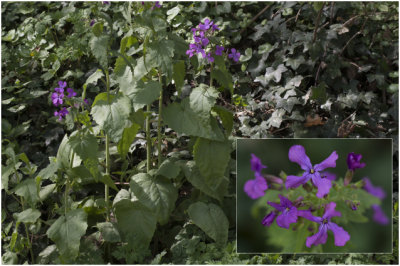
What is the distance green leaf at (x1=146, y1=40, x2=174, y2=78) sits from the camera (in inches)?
87.2

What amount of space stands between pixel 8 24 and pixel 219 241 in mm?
2516

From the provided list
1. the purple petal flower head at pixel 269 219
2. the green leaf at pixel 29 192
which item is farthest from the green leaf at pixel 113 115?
the purple petal flower head at pixel 269 219

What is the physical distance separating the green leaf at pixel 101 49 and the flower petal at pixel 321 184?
1.02 m

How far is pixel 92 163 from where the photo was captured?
2326 millimetres

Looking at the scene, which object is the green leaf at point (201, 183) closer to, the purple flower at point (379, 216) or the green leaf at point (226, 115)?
the green leaf at point (226, 115)

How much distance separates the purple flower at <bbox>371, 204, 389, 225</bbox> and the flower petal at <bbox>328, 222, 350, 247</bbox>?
16 cm

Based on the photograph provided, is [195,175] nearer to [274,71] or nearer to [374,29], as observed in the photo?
[274,71]

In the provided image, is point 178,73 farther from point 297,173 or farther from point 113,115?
point 297,173

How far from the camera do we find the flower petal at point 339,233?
233cm

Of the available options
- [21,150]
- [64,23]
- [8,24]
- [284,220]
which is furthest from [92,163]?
[8,24]

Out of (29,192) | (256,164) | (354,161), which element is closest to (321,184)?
(354,161)

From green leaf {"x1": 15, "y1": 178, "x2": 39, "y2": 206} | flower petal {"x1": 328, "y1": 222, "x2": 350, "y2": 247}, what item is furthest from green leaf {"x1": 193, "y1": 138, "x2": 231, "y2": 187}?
green leaf {"x1": 15, "y1": 178, "x2": 39, "y2": 206}

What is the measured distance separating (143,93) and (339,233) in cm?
105

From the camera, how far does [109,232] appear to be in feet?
7.89
